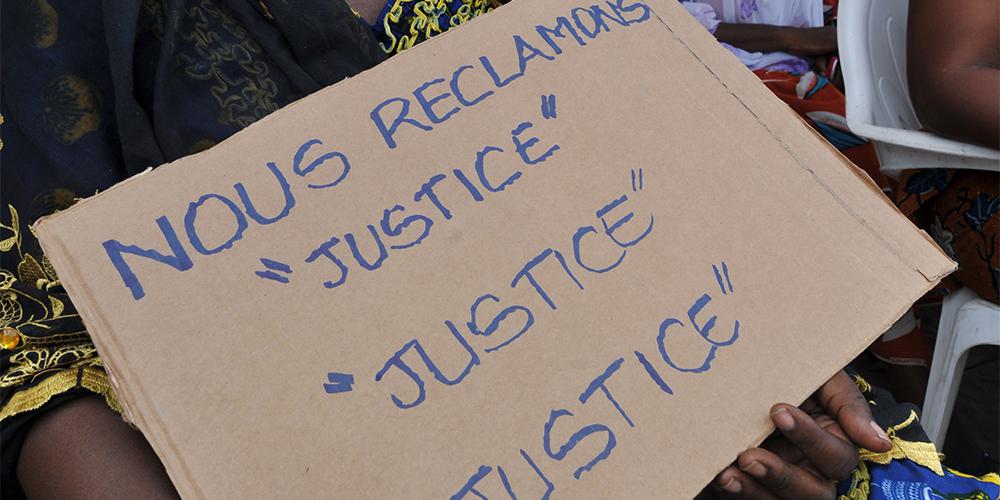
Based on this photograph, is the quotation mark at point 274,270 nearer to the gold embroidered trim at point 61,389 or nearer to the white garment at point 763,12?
the gold embroidered trim at point 61,389

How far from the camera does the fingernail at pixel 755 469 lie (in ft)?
2.00

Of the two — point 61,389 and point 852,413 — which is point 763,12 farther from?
point 61,389

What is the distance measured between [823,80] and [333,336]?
135cm

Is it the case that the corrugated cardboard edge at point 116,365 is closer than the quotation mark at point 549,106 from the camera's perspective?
Yes

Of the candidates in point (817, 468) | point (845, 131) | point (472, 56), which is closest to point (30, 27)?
point (472, 56)

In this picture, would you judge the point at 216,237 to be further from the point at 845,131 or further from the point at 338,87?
the point at 845,131

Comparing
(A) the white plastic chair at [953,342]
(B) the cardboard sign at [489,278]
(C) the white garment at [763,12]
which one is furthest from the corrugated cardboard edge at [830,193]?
(C) the white garment at [763,12]

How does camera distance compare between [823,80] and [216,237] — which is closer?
[216,237]

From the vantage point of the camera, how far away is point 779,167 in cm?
71

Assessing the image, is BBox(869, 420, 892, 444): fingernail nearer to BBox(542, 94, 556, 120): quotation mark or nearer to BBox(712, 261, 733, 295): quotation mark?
BBox(712, 261, 733, 295): quotation mark

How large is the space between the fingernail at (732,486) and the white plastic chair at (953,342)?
2.22ft

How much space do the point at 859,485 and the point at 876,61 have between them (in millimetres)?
738

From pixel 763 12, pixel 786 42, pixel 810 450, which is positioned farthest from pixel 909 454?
pixel 763 12

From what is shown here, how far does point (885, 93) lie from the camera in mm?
1201
